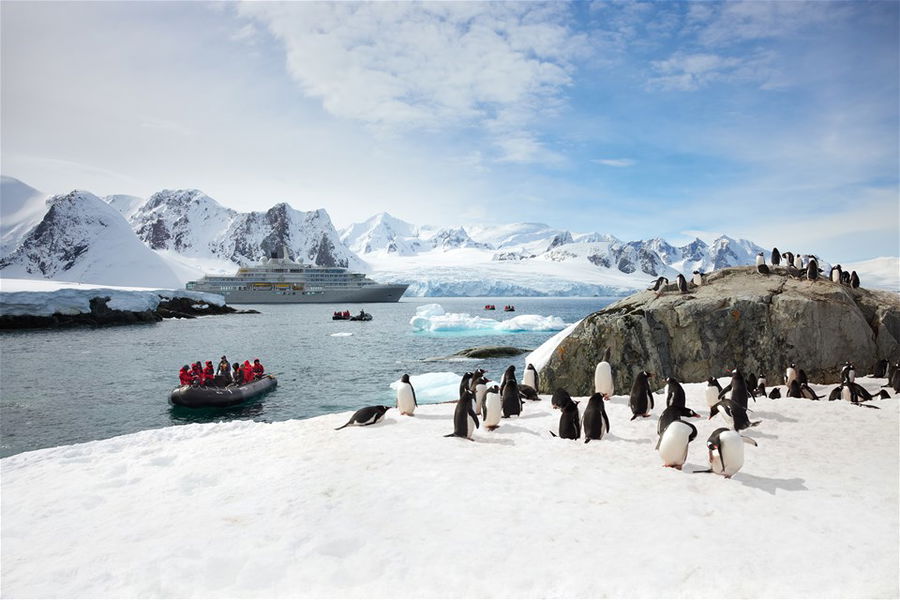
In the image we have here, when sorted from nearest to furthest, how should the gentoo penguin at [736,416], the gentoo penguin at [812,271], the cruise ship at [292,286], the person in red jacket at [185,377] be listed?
the gentoo penguin at [736,416]
the gentoo penguin at [812,271]
the person in red jacket at [185,377]
the cruise ship at [292,286]

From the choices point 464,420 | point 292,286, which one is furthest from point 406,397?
point 292,286

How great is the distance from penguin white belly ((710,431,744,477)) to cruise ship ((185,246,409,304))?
10634 centimetres

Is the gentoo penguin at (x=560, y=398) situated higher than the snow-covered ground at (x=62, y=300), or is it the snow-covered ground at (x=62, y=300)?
the snow-covered ground at (x=62, y=300)

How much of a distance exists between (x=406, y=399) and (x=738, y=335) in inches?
→ 372

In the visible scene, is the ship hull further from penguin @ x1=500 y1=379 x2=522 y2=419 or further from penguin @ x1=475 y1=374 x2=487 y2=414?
penguin @ x1=500 y1=379 x2=522 y2=419

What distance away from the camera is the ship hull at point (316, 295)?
107625 mm


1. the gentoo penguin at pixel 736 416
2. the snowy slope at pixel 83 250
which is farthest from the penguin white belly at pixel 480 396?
the snowy slope at pixel 83 250

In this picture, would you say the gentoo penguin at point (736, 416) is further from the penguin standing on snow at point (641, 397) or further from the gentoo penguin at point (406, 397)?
the gentoo penguin at point (406, 397)

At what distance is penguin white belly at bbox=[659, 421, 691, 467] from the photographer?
6.86 meters

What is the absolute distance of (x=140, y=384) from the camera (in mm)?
22875

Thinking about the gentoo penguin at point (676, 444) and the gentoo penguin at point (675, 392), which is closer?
the gentoo penguin at point (676, 444)

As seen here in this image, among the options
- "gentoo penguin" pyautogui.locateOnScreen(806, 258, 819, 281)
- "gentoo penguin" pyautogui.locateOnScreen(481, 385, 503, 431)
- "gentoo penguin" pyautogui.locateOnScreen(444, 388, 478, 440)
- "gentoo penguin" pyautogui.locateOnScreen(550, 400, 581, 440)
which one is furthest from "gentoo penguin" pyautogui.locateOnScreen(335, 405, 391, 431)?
"gentoo penguin" pyautogui.locateOnScreen(806, 258, 819, 281)

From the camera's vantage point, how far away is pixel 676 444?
22.5 ft

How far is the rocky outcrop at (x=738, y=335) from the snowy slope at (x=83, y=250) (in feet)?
408
